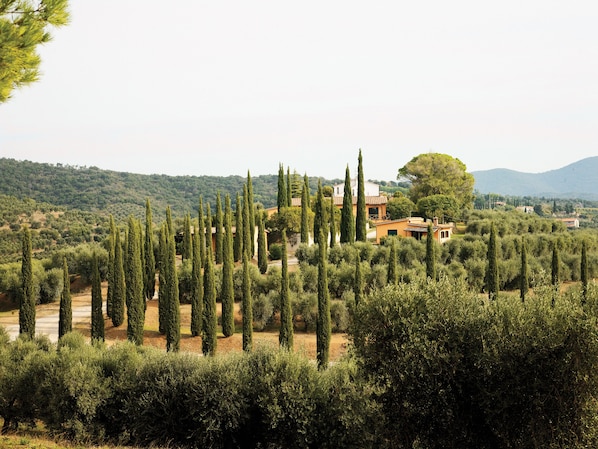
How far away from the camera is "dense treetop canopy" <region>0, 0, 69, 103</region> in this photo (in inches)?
304

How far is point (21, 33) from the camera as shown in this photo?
781cm

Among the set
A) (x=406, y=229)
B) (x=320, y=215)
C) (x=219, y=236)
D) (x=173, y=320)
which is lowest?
(x=173, y=320)

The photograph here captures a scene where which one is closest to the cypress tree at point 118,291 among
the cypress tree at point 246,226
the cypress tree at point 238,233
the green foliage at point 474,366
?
the cypress tree at point 246,226

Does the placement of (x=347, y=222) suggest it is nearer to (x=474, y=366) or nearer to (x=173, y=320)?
(x=173, y=320)

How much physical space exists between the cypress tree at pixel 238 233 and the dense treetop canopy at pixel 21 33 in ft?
105

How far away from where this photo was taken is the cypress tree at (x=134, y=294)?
26.5 meters

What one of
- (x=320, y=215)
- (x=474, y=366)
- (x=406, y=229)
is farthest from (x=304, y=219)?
(x=474, y=366)

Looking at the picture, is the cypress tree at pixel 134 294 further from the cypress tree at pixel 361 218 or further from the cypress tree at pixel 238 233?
the cypress tree at pixel 361 218

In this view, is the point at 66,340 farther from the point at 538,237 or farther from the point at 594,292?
the point at 538,237

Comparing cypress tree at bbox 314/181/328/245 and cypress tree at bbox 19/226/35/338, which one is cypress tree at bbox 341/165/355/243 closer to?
cypress tree at bbox 314/181/328/245

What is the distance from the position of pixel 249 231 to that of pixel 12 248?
24.9 meters

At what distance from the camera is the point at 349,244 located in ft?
135

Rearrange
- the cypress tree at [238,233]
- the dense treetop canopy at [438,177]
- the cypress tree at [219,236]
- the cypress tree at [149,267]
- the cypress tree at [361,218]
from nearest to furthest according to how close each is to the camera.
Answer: the cypress tree at [149,267], the cypress tree at [238,233], the cypress tree at [219,236], the cypress tree at [361,218], the dense treetop canopy at [438,177]

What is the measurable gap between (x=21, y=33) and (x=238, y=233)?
33.9 metres
